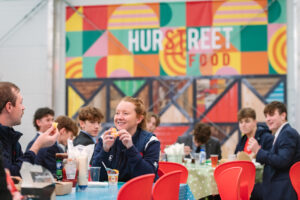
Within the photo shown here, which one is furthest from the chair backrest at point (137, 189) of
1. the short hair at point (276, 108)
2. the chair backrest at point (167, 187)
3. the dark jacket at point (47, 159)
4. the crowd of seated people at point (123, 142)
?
the short hair at point (276, 108)

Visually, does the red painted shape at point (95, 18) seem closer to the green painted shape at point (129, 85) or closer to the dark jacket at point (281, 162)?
the green painted shape at point (129, 85)

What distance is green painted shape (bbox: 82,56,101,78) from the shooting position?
7812 mm

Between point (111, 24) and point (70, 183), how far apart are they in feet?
19.0

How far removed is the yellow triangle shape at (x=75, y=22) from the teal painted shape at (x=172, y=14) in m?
1.57

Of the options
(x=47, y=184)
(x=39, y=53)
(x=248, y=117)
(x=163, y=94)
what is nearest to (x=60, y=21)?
(x=39, y=53)

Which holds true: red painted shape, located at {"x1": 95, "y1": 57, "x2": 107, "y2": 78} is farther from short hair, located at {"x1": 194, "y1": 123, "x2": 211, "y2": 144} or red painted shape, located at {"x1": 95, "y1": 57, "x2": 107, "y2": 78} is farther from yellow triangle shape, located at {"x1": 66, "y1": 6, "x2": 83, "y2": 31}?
short hair, located at {"x1": 194, "y1": 123, "x2": 211, "y2": 144}

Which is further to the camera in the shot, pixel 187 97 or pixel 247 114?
pixel 187 97

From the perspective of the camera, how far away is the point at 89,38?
785cm

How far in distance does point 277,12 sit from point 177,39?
1889 millimetres

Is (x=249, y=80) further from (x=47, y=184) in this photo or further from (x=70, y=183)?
(x=47, y=184)

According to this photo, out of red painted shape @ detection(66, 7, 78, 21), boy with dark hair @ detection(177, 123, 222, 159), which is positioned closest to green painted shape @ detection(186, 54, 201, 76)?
boy with dark hair @ detection(177, 123, 222, 159)

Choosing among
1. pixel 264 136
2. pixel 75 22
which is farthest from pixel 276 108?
pixel 75 22

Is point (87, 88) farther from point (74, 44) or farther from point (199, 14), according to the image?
point (199, 14)

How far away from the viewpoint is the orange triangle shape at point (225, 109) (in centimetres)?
752
